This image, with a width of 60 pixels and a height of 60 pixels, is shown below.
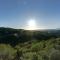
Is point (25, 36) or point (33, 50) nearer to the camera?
point (33, 50)

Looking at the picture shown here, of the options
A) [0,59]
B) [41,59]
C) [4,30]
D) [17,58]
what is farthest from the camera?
[4,30]

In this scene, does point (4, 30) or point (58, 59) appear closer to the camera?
point (58, 59)

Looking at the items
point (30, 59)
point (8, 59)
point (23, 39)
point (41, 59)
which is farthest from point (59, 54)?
point (23, 39)

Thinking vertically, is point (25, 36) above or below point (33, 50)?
above

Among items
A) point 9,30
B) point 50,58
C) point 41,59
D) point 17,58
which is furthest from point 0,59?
point 9,30

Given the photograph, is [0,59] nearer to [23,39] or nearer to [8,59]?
[8,59]

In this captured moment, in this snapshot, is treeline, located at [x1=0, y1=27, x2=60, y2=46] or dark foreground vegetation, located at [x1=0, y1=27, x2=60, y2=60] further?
treeline, located at [x1=0, y1=27, x2=60, y2=46]

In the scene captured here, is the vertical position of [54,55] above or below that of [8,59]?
above

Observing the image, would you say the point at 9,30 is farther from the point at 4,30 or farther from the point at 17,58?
the point at 17,58

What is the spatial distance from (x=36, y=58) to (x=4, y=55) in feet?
22.0

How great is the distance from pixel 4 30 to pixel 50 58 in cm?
10086

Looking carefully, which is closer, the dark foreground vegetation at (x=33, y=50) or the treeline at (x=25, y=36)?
the dark foreground vegetation at (x=33, y=50)

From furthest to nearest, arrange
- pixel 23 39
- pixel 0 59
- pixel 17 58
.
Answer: pixel 23 39 < pixel 17 58 < pixel 0 59

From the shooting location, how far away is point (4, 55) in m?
24.7
